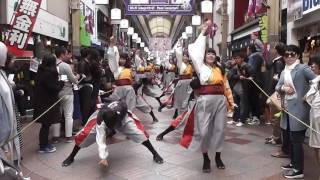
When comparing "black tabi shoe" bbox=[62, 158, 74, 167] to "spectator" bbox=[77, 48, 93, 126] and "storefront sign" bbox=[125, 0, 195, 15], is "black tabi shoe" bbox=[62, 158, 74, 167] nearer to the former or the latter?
"spectator" bbox=[77, 48, 93, 126]

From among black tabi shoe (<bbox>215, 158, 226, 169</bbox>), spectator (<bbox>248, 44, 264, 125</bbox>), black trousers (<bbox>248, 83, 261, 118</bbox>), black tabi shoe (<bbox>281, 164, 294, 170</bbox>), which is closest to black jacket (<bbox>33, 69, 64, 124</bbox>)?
black tabi shoe (<bbox>215, 158, 226, 169</bbox>)

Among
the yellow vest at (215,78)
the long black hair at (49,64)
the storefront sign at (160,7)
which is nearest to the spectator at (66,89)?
the long black hair at (49,64)

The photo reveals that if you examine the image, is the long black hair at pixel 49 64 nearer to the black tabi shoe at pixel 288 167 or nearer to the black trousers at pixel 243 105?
the black tabi shoe at pixel 288 167

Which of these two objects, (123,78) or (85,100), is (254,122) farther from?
(85,100)

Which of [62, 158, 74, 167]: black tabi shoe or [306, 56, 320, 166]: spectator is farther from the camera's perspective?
[62, 158, 74, 167]: black tabi shoe

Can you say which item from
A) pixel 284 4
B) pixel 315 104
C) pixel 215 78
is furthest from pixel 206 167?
pixel 284 4

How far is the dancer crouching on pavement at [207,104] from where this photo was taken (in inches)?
247

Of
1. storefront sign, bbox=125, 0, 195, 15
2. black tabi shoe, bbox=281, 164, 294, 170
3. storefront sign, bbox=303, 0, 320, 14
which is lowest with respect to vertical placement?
black tabi shoe, bbox=281, 164, 294, 170

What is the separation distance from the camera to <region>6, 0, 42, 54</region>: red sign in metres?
9.73

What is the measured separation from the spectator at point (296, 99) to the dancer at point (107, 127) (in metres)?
1.99

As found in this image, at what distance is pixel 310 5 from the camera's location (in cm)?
1030

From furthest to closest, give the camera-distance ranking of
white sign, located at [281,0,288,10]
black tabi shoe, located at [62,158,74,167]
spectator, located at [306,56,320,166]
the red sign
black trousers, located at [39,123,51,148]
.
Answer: white sign, located at [281,0,288,10], the red sign, black trousers, located at [39,123,51,148], black tabi shoe, located at [62,158,74,167], spectator, located at [306,56,320,166]

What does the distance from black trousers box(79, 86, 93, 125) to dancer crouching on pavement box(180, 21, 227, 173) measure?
3.57m

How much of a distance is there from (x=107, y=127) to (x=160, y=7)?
1643 centimetres
